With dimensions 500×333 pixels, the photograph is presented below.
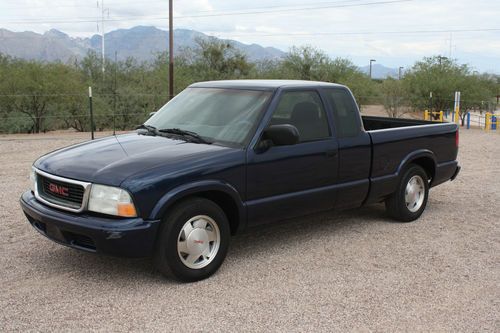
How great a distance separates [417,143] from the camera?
22.5 ft

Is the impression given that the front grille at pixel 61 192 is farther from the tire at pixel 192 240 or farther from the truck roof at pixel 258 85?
the truck roof at pixel 258 85

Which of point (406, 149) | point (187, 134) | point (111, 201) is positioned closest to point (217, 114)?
point (187, 134)

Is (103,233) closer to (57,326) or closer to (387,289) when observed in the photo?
(57,326)

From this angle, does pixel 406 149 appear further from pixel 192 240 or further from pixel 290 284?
pixel 192 240

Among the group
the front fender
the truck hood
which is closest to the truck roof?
the truck hood

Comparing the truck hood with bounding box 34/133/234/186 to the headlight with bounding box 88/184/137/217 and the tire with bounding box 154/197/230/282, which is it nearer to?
the headlight with bounding box 88/184/137/217

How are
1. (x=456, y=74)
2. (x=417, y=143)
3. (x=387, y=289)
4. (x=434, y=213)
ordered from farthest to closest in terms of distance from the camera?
(x=456, y=74) → (x=434, y=213) → (x=417, y=143) → (x=387, y=289)

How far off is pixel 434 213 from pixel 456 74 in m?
27.5

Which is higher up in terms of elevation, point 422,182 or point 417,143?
point 417,143

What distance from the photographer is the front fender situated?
4.34 meters

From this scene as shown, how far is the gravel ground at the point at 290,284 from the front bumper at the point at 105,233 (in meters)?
0.38

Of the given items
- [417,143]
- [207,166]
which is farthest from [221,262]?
[417,143]

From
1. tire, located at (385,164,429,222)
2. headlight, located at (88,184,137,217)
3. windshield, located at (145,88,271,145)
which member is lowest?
tire, located at (385,164,429,222)

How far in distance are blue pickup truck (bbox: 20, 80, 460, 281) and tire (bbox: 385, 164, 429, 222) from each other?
0.08 ft
